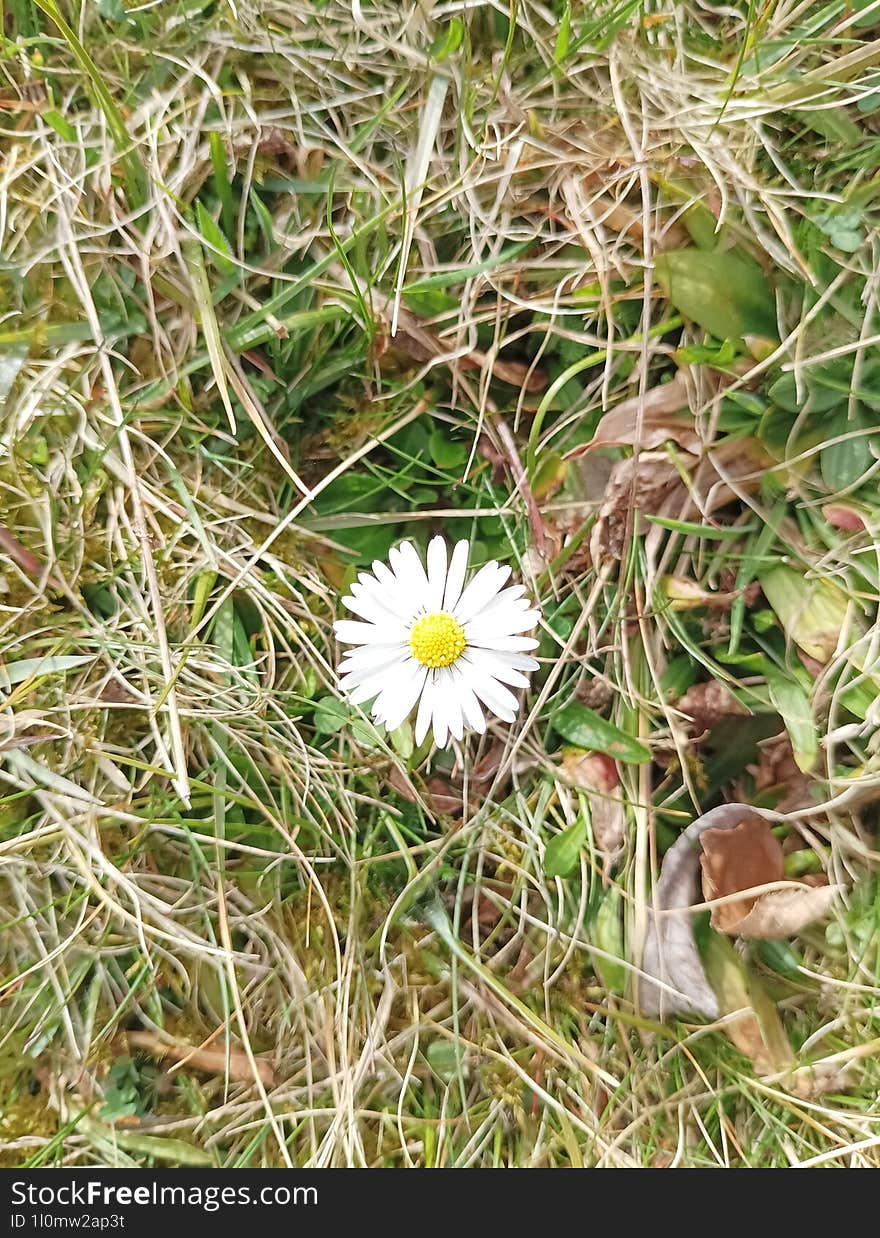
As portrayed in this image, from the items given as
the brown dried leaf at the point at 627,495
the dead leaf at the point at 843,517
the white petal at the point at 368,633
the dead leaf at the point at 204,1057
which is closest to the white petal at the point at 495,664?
the white petal at the point at 368,633

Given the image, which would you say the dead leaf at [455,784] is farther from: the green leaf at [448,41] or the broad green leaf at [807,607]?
the green leaf at [448,41]

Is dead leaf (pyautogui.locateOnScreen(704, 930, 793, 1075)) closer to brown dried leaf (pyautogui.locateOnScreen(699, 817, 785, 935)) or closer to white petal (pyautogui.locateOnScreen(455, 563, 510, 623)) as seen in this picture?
brown dried leaf (pyautogui.locateOnScreen(699, 817, 785, 935))

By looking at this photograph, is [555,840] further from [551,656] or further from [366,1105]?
[366,1105]

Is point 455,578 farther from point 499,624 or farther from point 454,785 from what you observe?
point 454,785

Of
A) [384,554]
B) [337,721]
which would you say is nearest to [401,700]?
[337,721]

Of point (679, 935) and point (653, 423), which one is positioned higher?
point (653, 423)

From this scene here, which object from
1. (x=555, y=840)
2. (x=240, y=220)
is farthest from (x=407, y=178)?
(x=555, y=840)
